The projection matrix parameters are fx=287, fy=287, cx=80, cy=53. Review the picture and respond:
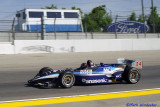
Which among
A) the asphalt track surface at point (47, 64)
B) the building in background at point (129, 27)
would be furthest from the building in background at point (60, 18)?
the asphalt track surface at point (47, 64)

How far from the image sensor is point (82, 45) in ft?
65.7

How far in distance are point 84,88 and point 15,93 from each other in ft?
6.73

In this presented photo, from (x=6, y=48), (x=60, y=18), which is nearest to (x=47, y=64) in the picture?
(x=6, y=48)

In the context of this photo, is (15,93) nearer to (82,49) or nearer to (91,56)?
(91,56)

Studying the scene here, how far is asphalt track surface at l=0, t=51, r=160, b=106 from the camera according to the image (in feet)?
25.7

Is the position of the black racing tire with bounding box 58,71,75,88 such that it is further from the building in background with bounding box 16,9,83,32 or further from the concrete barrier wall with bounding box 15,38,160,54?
the building in background with bounding box 16,9,83,32

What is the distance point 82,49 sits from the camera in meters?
20.0

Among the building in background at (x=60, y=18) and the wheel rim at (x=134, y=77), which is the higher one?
the building in background at (x=60, y=18)

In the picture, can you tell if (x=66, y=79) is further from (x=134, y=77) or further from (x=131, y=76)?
(x=134, y=77)

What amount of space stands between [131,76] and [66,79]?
2.38 meters

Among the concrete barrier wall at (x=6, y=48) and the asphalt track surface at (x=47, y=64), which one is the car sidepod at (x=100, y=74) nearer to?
the asphalt track surface at (x=47, y=64)

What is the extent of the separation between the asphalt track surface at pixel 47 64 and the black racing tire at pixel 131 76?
0.59 ft

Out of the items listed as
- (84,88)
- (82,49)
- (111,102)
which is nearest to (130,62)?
(84,88)

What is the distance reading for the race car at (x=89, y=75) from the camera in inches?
327
